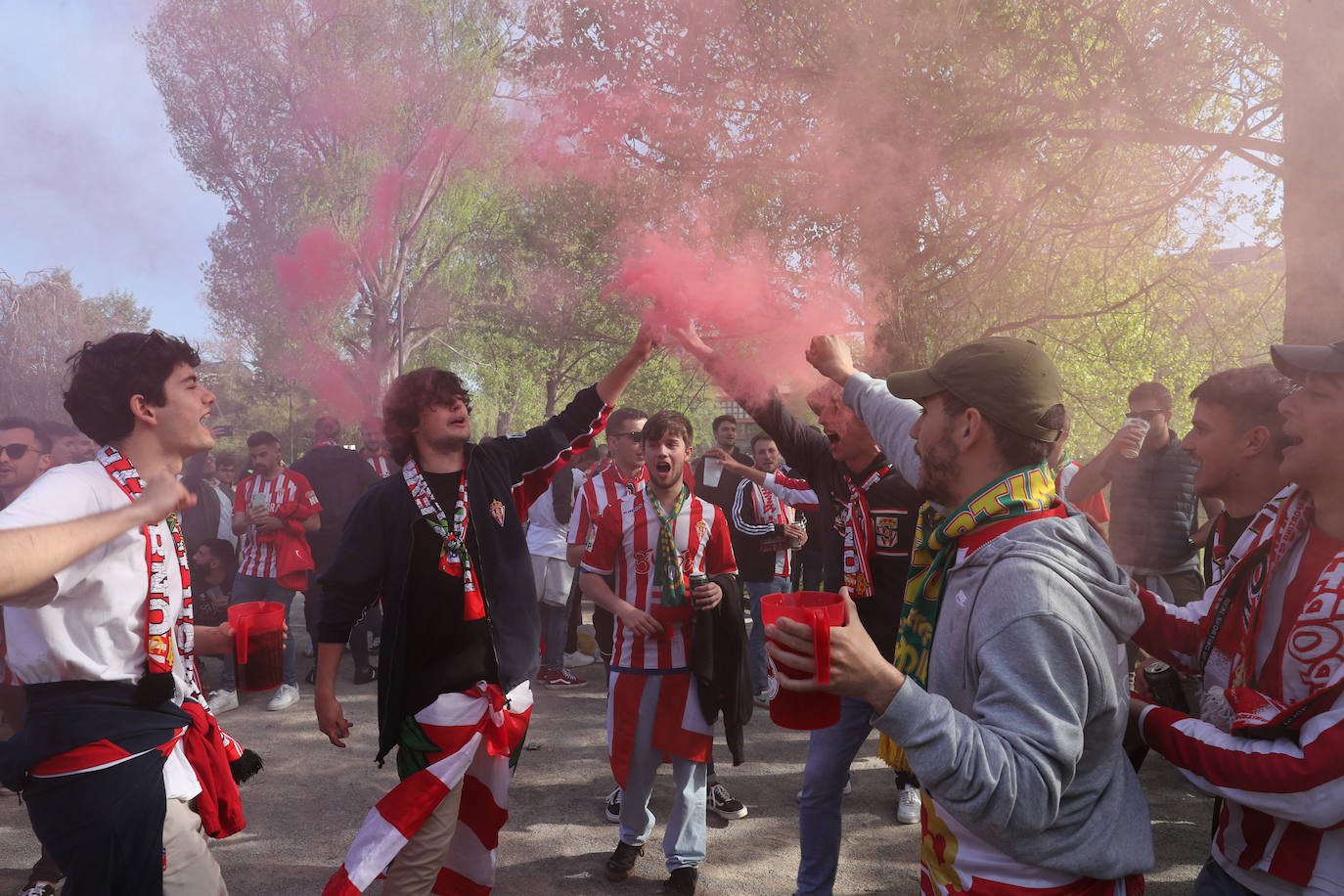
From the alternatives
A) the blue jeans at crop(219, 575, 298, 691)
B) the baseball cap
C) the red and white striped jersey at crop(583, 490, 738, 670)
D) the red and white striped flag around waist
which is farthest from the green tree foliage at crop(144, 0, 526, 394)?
the baseball cap

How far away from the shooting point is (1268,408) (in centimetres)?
→ 245

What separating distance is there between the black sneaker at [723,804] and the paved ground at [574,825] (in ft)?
0.30

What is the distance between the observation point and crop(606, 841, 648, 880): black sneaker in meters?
3.90

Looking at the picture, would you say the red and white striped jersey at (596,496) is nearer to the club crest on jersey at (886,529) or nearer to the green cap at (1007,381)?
the club crest on jersey at (886,529)

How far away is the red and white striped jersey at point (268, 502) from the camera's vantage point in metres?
7.01

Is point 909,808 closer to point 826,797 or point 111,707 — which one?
point 826,797

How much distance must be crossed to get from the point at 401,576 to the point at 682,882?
1991 mm

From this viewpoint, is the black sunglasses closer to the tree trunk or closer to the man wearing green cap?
the man wearing green cap

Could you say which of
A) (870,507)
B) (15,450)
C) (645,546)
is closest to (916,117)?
(870,507)

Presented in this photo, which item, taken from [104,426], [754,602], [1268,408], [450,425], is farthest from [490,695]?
[754,602]

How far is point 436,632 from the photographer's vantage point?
10.3ft

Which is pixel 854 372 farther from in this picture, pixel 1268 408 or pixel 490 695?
pixel 490 695

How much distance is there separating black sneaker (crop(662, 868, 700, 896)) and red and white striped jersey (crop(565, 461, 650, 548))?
6.86ft

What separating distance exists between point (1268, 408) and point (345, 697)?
22.5 ft
